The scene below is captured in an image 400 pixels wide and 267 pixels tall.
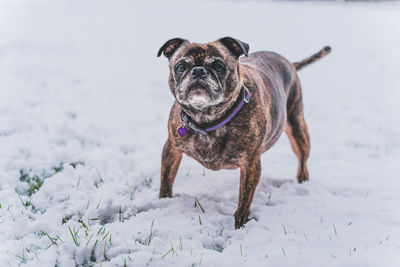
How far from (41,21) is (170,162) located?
10.1m

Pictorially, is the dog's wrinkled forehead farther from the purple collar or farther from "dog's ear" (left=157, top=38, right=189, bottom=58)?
the purple collar

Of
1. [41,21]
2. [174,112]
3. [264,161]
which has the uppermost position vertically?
[41,21]

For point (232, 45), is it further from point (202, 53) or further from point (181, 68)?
point (181, 68)

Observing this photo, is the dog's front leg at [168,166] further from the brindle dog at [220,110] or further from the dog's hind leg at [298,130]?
the dog's hind leg at [298,130]

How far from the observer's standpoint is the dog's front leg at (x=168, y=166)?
335 centimetres

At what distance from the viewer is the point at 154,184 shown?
376cm

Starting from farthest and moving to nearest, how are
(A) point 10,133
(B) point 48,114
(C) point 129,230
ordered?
(B) point 48,114, (A) point 10,133, (C) point 129,230

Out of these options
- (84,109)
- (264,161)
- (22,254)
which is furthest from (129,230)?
(84,109)

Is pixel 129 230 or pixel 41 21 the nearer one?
pixel 129 230

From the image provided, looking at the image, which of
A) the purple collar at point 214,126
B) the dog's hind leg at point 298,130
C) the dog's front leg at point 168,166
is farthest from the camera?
the dog's hind leg at point 298,130

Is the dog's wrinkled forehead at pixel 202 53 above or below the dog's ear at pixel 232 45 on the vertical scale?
below

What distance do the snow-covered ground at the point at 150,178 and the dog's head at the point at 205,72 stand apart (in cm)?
102

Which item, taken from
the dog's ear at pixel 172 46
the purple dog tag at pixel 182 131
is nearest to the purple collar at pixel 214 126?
the purple dog tag at pixel 182 131

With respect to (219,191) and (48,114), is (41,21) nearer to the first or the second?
(48,114)
